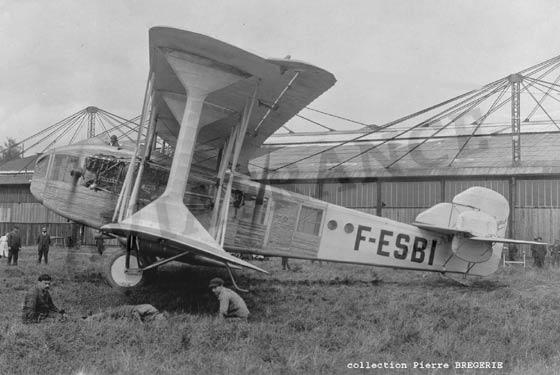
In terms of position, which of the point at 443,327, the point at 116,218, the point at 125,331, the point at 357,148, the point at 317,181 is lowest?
the point at 125,331

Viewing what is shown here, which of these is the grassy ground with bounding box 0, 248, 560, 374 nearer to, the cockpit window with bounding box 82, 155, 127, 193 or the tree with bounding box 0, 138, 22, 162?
the cockpit window with bounding box 82, 155, 127, 193

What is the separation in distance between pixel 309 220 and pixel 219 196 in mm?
2402

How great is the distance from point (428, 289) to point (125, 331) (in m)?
6.95

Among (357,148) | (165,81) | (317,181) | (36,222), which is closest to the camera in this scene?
(165,81)

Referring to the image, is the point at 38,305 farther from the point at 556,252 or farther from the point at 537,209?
the point at 537,209

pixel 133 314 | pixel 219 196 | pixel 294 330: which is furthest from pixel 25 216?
pixel 294 330

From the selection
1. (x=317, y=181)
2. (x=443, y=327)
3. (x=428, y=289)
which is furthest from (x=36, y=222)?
(x=443, y=327)

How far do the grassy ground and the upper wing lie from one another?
348cm

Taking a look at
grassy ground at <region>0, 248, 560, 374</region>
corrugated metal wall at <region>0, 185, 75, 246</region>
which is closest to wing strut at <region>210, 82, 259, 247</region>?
grassy ground at <region>0, 248, 560, 374</region>

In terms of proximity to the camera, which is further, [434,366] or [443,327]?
[443,327]

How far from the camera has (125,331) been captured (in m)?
7.48

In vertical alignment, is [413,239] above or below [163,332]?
above

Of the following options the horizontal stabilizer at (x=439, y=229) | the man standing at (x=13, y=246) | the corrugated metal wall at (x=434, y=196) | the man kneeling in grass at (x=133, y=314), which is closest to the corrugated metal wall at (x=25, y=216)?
the corrugated metal wall at (x=434, y=196)

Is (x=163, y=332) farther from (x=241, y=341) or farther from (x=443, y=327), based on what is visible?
(x=443, y=327)
